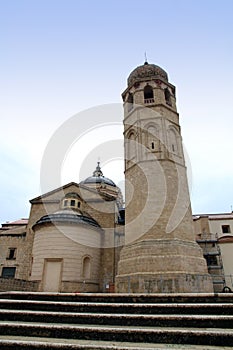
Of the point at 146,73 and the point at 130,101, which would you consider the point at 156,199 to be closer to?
the point at 130,101

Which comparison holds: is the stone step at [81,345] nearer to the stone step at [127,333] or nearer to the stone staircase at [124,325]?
the stone staircase at [124,325]

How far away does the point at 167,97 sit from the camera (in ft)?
64.9

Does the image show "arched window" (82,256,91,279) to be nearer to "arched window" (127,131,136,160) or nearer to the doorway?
the doorway

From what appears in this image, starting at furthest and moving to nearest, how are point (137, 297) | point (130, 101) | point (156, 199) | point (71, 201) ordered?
→ point (71, 201) < point (130, 101) < point (156, 199) < point (137, 297)

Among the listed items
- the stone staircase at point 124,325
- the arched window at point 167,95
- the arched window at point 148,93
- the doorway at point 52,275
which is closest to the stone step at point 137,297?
the stone staircase at point 124,325

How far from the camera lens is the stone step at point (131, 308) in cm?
417

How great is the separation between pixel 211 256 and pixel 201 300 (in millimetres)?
19678

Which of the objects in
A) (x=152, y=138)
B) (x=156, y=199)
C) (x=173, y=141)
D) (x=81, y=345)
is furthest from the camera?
(x=173, y=141)

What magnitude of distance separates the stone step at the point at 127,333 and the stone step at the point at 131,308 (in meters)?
0.67

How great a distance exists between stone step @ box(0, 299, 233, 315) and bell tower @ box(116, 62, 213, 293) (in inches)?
332

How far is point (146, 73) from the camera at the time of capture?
1997 centimetres

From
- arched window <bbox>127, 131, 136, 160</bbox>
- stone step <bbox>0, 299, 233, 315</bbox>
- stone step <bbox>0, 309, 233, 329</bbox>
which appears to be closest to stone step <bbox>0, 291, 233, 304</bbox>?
stone step <bbox>0, 299, 233, 315</bbox>

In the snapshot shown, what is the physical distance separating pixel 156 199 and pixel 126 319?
11.3 meters

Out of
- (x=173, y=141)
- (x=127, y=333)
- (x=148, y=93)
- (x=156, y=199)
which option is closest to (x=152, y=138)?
(x=173, y=141)
